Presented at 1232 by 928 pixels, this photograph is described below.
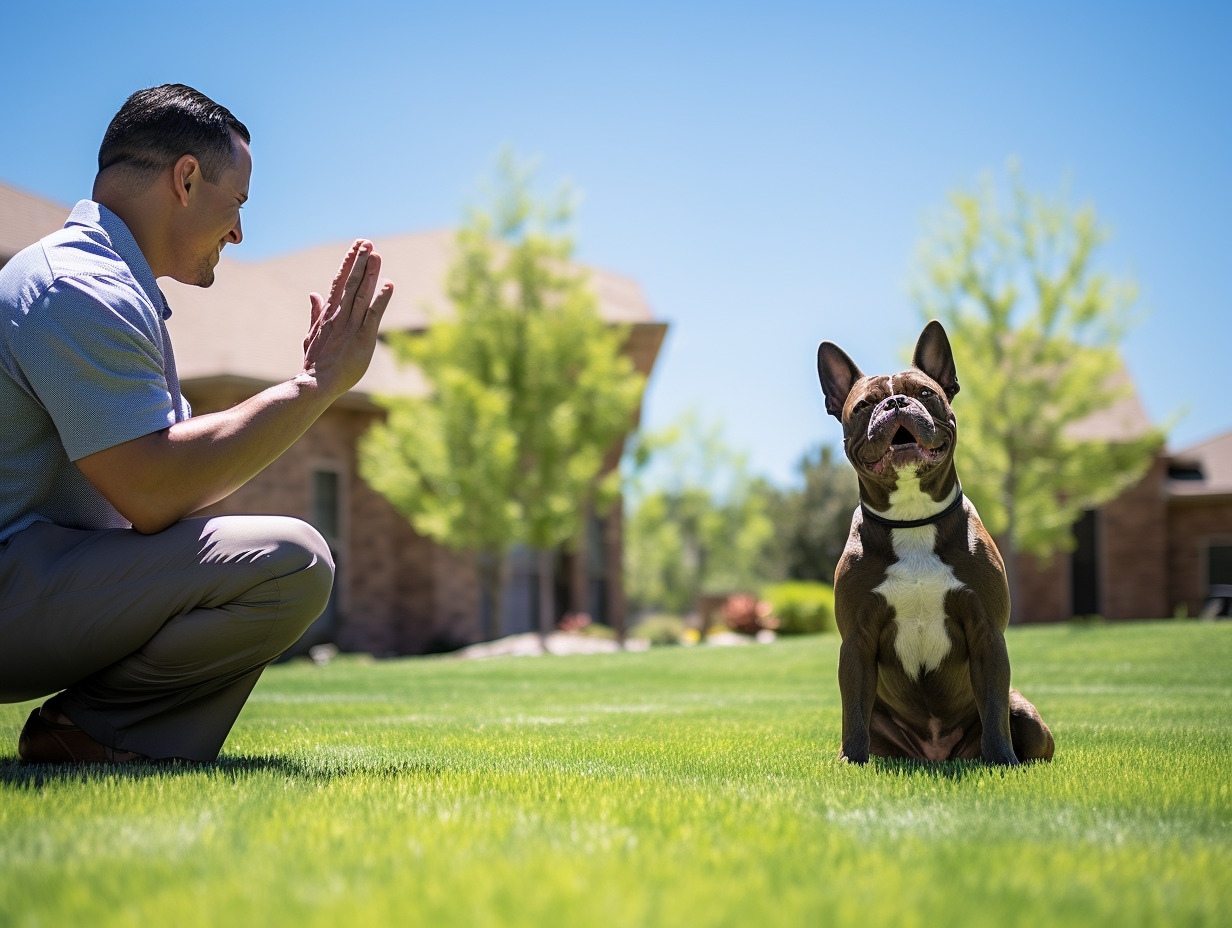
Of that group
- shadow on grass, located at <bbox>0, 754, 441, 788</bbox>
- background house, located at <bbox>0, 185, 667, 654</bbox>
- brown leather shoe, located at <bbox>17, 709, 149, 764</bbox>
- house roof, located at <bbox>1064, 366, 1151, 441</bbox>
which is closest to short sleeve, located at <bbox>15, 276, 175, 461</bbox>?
shadow on grass, located at <bbox>0, 754, 441, 788</bbox>

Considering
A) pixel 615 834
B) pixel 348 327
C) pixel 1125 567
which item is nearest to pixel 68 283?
pixel 348 327

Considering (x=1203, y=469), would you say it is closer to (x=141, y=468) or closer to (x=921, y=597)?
(x=921, y=597)

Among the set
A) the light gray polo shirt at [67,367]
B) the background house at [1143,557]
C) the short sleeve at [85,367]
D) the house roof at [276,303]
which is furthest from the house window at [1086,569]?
the short sleeve at [85,367]

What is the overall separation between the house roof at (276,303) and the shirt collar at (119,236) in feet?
48.3

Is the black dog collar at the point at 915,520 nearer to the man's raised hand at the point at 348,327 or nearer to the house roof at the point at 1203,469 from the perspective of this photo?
the man's raised hand at the point at 348,327

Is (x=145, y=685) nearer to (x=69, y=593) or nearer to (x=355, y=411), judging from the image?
(x=69, y=593)

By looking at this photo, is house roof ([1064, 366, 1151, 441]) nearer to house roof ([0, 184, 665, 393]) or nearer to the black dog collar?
house roof ([0, 184, 665, 393])

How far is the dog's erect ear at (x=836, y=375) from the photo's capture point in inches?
180

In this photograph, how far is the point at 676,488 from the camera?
45.8 metres

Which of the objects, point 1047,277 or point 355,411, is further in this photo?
point 1047,277

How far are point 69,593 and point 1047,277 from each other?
81.9ft

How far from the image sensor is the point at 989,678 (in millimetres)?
3867

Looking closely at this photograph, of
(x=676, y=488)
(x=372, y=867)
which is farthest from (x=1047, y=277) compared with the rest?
(x=372, y=867)

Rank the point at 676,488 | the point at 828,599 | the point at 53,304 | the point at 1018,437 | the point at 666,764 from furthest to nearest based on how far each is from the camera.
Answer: the point at 676,488 → the point at 828,599 → the point at 1018,437 → the point at 666,764 → the point at 53,304
